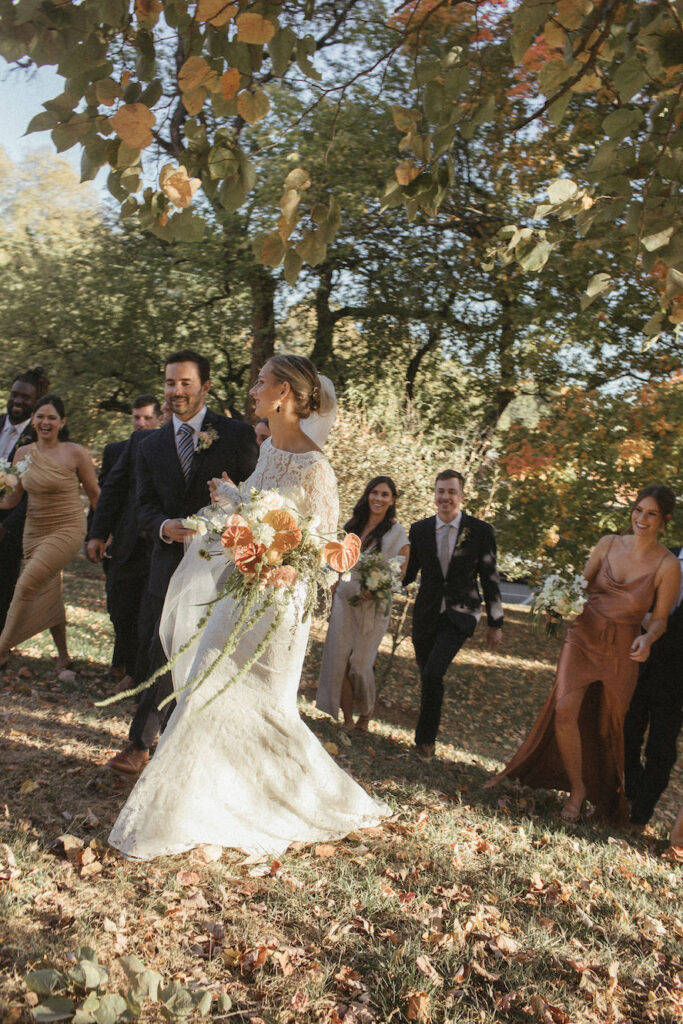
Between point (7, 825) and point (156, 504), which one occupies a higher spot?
point (156, 504)

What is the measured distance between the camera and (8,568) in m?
7.86

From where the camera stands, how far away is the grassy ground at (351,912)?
11.2 ft

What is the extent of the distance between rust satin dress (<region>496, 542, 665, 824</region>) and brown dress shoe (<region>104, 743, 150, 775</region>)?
299cm

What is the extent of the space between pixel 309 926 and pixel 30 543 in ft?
16.2

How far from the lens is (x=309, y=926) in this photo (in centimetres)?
397

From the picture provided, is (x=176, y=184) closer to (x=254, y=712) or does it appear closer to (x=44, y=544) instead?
(x=254, y=712)

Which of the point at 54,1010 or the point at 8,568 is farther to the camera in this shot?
the point at 8,568

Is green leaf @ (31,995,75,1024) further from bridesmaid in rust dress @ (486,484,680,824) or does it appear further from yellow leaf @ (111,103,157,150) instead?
bridesmaid in rust dress @ (486,484,680,824)

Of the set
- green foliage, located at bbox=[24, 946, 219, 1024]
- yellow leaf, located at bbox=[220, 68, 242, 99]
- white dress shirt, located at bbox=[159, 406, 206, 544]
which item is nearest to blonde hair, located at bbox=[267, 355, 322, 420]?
white dress shirt, located at bbox=[159, 406, 206, 544]

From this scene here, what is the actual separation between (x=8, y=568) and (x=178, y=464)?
9.89 feet

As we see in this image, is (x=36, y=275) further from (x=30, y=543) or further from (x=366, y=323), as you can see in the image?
(x=30, y=543)

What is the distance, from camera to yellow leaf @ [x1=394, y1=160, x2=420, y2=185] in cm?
369

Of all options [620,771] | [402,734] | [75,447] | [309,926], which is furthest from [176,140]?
[309,926]

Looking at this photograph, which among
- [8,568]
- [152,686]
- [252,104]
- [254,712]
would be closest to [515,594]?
[8,568]
